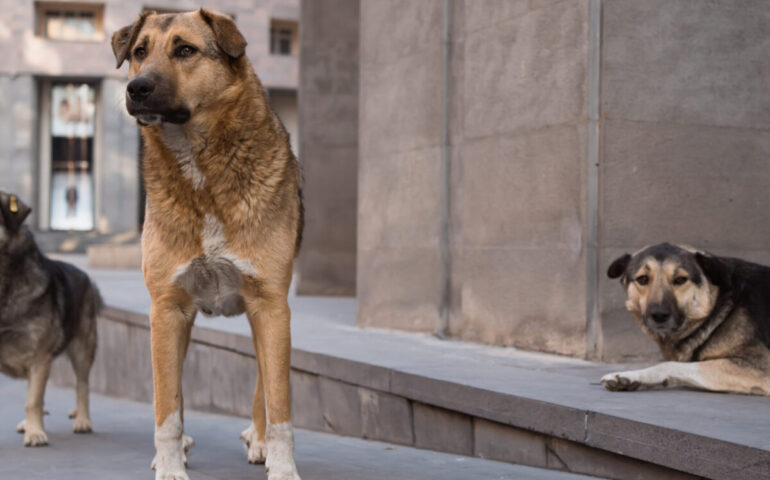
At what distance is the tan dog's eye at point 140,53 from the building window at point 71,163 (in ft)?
158

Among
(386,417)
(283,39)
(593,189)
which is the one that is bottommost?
(386,417)

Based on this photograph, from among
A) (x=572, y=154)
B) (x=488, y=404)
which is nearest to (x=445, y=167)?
(x=572, y=154)

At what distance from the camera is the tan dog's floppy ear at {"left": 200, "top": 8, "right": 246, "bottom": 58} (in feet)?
13.9

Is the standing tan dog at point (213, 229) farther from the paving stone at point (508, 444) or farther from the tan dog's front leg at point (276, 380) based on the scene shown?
the paving stone at point (508, 444)

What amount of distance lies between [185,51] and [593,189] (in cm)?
371

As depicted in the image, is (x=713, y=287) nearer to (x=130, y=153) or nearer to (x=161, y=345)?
(x=161, y=345)

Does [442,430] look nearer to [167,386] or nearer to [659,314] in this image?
[659,314]

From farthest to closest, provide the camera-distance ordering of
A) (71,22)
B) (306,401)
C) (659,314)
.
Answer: (71,22)
(306,401)
(659,314)

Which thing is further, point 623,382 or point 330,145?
point 330,145

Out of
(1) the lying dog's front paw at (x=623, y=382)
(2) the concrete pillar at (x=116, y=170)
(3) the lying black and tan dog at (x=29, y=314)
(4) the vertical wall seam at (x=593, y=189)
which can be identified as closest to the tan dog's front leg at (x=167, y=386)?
(3) the lying black and tan dog at (x=29, y=314)

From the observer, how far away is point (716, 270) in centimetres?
562

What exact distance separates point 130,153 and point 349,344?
4288 cm

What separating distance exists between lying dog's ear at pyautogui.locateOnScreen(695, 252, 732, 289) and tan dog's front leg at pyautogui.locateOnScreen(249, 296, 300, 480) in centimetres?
276

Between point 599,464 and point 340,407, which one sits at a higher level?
point 599,464
